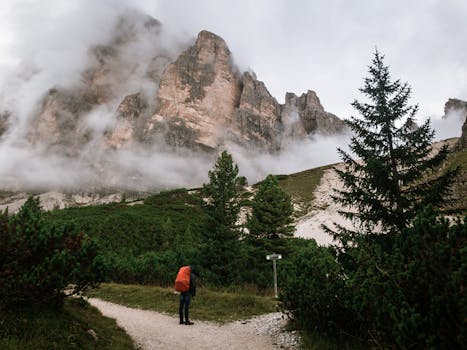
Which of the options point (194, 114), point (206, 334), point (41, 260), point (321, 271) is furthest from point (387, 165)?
point (194, 114)

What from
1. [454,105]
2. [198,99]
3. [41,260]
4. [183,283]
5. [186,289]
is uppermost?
[454,105]

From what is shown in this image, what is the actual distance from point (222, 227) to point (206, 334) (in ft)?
30.3

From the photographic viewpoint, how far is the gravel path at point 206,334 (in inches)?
277

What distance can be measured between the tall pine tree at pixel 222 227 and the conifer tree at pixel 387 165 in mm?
6965

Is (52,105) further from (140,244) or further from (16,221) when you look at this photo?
(16,221)

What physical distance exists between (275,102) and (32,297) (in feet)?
521

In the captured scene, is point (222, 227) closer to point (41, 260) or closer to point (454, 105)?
point (41, 260)

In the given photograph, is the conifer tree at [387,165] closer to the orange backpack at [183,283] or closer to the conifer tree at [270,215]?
the orange backpack at [183,283]

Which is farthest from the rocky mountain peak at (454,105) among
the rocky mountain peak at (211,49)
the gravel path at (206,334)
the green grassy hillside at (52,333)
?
the green grassy hillside at (52,333)

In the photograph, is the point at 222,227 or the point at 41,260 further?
the point at 222,227

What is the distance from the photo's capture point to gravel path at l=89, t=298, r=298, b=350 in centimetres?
704

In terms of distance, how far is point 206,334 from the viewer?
8.18 m

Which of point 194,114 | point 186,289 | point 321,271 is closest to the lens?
point 321,271

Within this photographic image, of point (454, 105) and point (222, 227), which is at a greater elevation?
point (454, 105)
